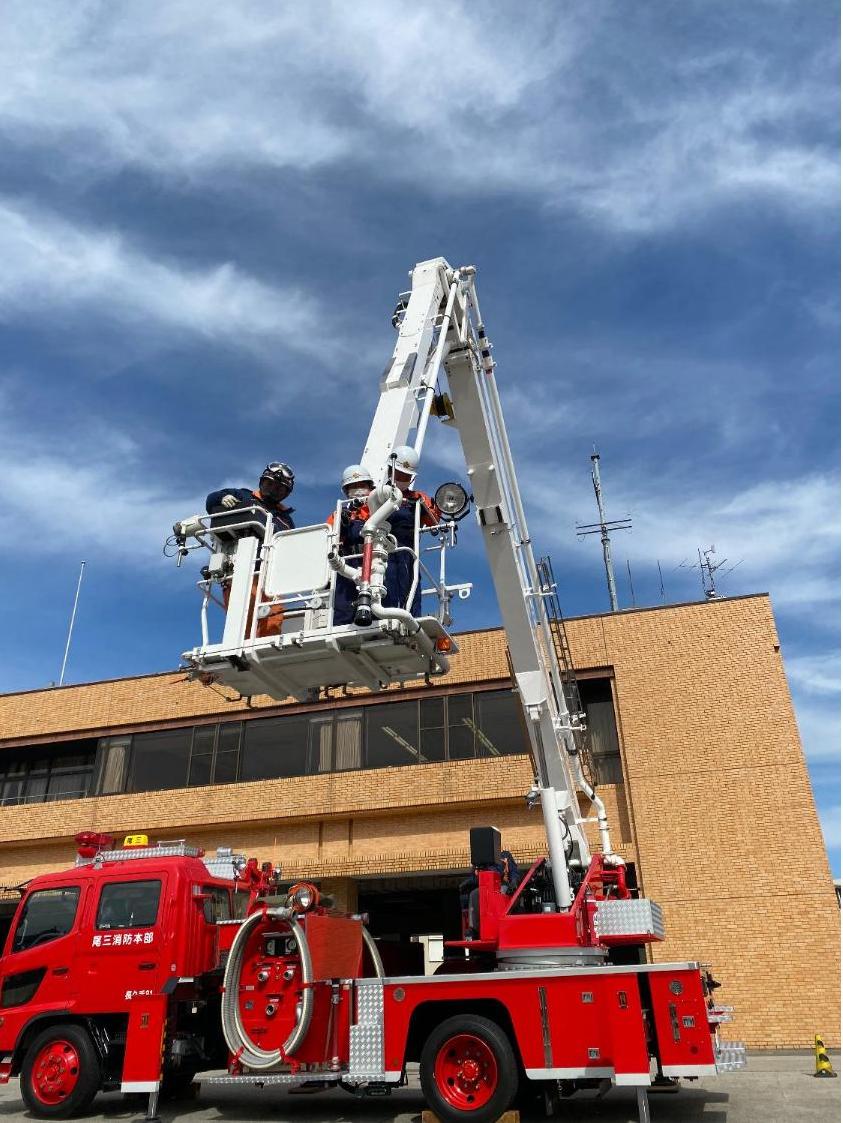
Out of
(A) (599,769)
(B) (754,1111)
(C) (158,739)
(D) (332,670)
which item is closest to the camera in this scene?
(D) (332,670)

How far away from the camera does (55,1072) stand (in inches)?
348

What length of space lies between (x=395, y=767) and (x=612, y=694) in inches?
190

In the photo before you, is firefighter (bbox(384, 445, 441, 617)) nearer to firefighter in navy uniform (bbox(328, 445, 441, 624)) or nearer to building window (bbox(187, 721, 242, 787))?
firefighter in navy uniform (bbox(328, 445, 441, 624))

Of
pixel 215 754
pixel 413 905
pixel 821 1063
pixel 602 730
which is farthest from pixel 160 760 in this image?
pixel 821 1063

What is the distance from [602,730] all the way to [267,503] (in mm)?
11278

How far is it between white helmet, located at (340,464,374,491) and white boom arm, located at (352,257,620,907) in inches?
74.0

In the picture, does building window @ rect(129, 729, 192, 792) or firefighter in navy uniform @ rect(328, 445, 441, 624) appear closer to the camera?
firefighter in navy uniform @ rect(328, 445, 441, 624)

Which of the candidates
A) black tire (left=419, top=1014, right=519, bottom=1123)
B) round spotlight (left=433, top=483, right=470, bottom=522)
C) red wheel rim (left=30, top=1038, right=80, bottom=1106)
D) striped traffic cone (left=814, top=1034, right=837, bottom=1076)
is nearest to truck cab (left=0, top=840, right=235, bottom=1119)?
red wheel rim (left=30, top=1038, right=80, bottom=1106)

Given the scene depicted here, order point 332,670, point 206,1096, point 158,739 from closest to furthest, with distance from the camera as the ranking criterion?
point 332,670 → point 206,1096 → point 158,739

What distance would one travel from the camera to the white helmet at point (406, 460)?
8148mm

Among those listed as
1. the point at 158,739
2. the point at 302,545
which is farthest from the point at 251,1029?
the point at 158,739

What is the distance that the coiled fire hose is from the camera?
817 centimetres

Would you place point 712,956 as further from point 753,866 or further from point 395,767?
point 395,767

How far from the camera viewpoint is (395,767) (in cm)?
1809
